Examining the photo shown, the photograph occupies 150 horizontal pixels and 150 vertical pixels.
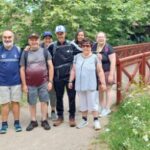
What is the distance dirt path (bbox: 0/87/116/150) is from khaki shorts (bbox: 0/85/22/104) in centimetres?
58

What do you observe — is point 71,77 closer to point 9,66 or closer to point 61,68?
point 61,68

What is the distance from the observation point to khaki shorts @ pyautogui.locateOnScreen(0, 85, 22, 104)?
7.18m

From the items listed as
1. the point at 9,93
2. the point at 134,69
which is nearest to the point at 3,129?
the point at 9,93

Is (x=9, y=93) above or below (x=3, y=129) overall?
above

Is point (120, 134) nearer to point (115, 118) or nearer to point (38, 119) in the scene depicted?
point (115, 118)

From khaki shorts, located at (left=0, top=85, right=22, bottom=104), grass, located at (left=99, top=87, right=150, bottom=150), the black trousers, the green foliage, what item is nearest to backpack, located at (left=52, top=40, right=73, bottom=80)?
the black trousers

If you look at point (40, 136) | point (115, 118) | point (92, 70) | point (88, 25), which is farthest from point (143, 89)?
point (88, 25)

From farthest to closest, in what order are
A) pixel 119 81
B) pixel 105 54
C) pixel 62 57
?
1. pixel 119 81
2. pixel 105 54
3. pixel 62 57

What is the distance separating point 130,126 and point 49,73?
5.39ft

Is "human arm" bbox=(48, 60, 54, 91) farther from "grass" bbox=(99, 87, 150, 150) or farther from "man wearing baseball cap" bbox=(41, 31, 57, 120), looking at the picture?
"grass" bbox=(99, 87, 150, 150)

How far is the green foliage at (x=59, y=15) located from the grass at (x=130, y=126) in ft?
29.4

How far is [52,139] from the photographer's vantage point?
22.7 ft

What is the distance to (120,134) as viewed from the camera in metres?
6.66

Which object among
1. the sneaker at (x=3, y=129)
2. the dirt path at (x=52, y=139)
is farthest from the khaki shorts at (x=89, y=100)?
the sneaker at (x=3, y=129)
